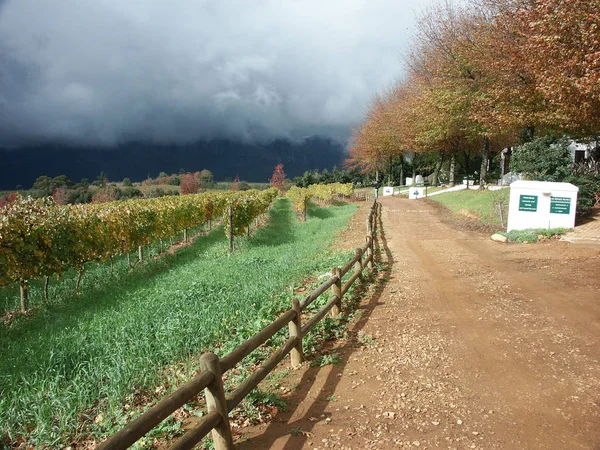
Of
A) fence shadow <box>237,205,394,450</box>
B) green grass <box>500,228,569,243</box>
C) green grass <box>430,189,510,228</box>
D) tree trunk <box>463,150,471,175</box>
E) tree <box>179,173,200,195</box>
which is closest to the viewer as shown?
fence shadow <box>237,205,394,450</box>

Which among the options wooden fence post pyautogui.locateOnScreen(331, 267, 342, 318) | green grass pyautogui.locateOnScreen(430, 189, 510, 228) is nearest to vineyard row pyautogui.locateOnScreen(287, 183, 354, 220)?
green grass pyautogui.locateOnScreen(430, 189, 510, 228)

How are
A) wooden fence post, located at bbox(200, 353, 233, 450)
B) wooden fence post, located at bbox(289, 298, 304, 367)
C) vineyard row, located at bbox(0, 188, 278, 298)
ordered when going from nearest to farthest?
wooden fence post, located at bbox(200, 353, 233, 450) < wooden fence post, located at bbox(289, 298, 304, 367) < vineyard row, located at bbox(0, 188, 278, 298)

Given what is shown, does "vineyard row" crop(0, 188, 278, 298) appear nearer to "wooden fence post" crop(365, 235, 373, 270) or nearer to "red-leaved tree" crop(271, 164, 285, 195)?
"wooden fence post" crop(365, 235, 373, 270)

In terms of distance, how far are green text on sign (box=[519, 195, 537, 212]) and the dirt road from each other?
558cm

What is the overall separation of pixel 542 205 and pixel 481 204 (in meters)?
7.07

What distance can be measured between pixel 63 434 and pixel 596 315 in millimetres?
7971

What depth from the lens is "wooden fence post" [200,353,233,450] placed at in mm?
3262

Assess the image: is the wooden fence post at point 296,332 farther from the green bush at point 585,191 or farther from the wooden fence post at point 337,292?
the green bush at point 585,191

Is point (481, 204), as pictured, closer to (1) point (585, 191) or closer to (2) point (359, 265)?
(1) point (585, 191)

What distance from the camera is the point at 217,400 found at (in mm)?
3314

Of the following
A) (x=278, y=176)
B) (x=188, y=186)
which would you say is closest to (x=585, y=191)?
(x=278, y=176)

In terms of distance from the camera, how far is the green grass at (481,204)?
18672mm

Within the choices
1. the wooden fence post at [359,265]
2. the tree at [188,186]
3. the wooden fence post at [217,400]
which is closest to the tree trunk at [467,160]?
the wooden fence post at [359,265]

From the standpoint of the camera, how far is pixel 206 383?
126 inches
